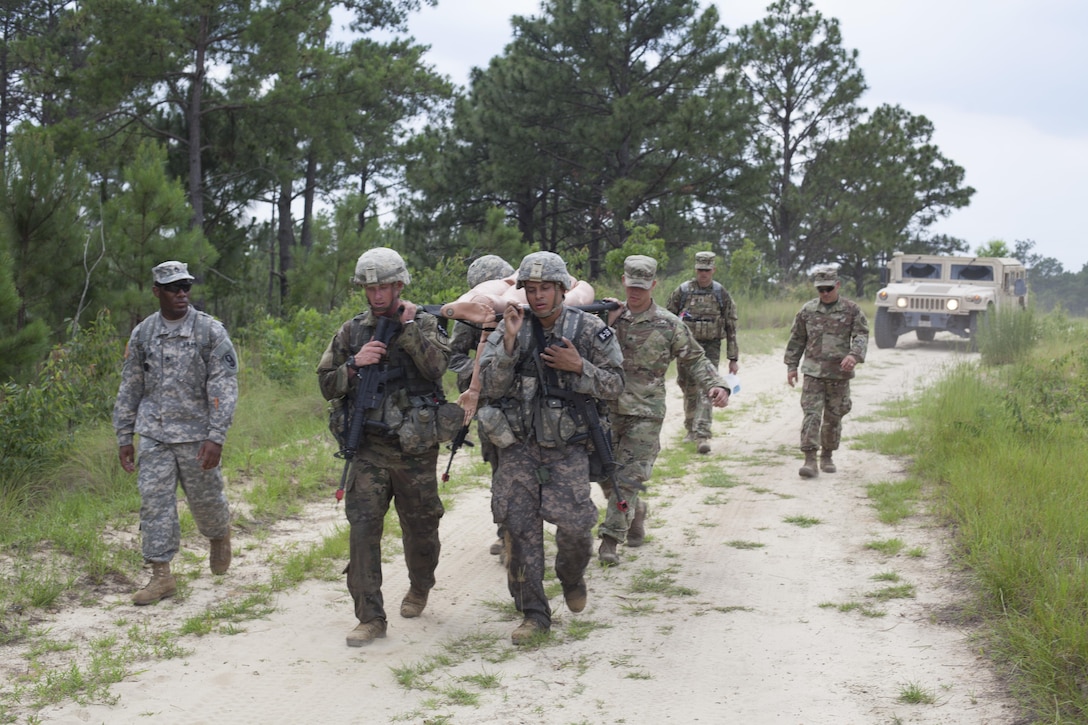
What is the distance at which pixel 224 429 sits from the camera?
18.2 ft

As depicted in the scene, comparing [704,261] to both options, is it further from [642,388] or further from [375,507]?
[375,507]

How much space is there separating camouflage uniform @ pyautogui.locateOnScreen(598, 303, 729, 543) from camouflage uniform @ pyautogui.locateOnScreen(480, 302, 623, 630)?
3.64ft

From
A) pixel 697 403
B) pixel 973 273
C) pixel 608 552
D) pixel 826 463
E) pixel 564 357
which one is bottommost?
pixel 608 552

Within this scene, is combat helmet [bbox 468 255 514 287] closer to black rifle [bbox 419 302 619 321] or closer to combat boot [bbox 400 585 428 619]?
black rifle [bbox 419 302 619 321]

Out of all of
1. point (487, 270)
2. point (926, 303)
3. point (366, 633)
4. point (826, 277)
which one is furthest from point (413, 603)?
point (926, 303)

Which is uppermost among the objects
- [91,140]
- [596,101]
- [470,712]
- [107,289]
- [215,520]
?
[596,101]

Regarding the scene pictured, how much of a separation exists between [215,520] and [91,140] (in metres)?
9.54

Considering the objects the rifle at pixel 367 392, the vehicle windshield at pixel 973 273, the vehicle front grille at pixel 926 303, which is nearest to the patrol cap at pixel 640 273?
the rifle at pixel 367 392

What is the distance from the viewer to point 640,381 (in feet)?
20.4

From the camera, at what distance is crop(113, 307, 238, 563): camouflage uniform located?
5.51m

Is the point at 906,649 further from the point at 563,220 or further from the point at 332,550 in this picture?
the point at 563,220

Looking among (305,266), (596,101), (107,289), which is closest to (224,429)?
(107,289)

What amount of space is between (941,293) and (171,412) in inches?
639

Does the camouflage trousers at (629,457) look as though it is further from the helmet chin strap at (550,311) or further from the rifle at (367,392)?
the rifle at (367,392)
